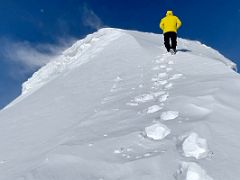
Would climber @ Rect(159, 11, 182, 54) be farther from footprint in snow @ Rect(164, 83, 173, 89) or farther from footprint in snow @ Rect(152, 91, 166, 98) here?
footprint in snow @ Rect(152, 91, 166, 98)

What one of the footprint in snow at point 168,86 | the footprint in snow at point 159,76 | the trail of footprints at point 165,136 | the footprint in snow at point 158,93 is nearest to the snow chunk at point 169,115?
the trail of footprints at point 165,136

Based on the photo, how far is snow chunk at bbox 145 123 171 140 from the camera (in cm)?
503

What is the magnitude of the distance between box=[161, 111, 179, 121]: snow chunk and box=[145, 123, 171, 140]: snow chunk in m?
0.41

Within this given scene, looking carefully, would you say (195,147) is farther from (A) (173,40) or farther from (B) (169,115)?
(A) (173,40)

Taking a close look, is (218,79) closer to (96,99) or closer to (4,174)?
(96,99)

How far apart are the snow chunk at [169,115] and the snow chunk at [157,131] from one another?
41cm

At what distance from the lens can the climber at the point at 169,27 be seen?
13.6m

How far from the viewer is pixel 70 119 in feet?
23.4

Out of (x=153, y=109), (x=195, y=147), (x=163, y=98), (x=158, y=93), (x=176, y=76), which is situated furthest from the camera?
(x=176, y=76)

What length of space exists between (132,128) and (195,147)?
118 cm

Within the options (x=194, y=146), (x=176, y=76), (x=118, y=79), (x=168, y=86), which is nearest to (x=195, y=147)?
(x=194, y=146)

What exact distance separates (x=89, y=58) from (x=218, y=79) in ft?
22.7

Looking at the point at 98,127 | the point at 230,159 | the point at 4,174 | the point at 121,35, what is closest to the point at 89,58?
the point at 121,35

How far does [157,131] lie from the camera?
5137 mm
